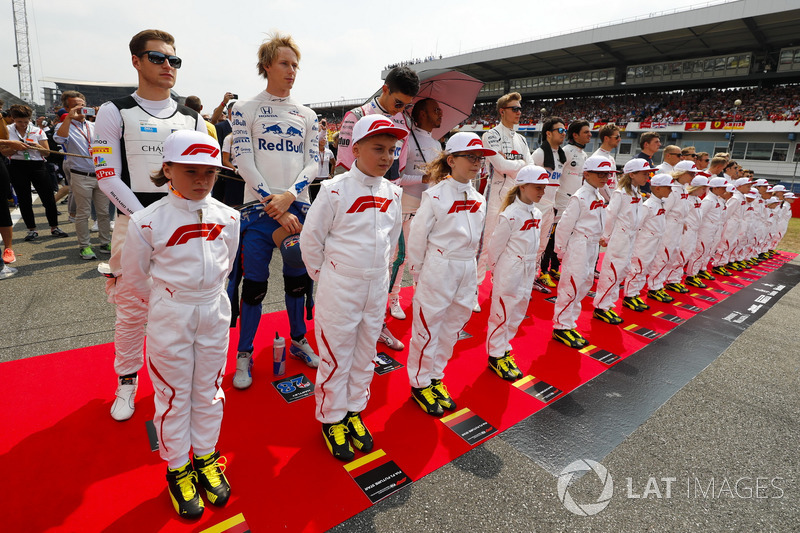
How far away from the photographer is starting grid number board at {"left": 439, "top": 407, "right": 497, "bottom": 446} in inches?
104

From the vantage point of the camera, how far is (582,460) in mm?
2494

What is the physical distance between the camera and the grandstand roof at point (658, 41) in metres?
24.4

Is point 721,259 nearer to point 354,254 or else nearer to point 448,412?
point 448,412

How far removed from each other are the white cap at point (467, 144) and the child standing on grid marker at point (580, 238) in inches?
66.9

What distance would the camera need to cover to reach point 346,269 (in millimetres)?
2266

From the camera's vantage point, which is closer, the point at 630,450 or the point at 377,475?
the point at 377,475

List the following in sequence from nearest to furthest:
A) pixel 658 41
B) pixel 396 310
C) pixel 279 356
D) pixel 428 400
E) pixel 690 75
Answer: pixel 428 400
pixel 279 356
pixel 396 310
pixel 658 41
pixel 690 75

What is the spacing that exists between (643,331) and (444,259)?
11.0 feet

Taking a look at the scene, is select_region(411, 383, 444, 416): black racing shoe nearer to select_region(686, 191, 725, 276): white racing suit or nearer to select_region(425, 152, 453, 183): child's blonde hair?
select_region(425, 152, 453, 183): child's blonde hair

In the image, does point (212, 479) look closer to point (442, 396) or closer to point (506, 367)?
point (442, 396)

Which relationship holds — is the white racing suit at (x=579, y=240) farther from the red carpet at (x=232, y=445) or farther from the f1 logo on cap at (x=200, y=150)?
the f1 logo on cap at (x=200, y=150)

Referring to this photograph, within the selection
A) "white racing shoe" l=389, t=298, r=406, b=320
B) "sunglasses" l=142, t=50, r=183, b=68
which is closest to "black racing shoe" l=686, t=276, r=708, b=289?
"white racing shoe" l=389, t=298, r=406, b=320

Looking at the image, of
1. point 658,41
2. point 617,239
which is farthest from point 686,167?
point 658,41

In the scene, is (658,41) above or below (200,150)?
above
